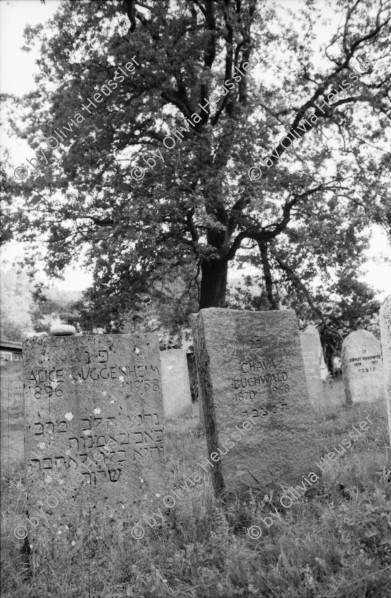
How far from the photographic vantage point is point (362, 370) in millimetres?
11453

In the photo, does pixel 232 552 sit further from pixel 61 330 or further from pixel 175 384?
pixel 175 384

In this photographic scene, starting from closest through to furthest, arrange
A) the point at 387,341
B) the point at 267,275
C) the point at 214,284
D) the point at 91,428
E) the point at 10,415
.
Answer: the point at 91,428
the point at 387,341
the point at 10,415
the point at 214,284
the point at 267,275

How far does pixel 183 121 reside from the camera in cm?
1400

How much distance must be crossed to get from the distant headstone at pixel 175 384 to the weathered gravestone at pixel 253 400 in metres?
8.03

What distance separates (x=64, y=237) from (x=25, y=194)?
1.56 meters

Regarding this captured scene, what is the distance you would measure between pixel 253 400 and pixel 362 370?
6.61 m

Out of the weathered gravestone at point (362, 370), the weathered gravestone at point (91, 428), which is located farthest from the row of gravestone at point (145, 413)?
the weathered gravestone at point (362, 370)

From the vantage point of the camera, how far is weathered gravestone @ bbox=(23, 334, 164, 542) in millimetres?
4730

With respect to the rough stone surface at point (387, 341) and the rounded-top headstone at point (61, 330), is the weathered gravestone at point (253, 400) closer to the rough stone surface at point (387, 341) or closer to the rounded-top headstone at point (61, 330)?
the rough stone surface at point (387, 341)

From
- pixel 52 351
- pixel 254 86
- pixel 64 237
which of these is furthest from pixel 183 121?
pixel 52 351

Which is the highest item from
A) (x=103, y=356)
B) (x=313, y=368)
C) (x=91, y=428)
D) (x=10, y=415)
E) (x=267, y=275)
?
(x=267, y=275)

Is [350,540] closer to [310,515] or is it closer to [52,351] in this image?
[310,515]

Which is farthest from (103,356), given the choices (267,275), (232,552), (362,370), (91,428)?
(267,275)

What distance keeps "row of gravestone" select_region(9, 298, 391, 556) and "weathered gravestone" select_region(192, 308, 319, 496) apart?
1cm
